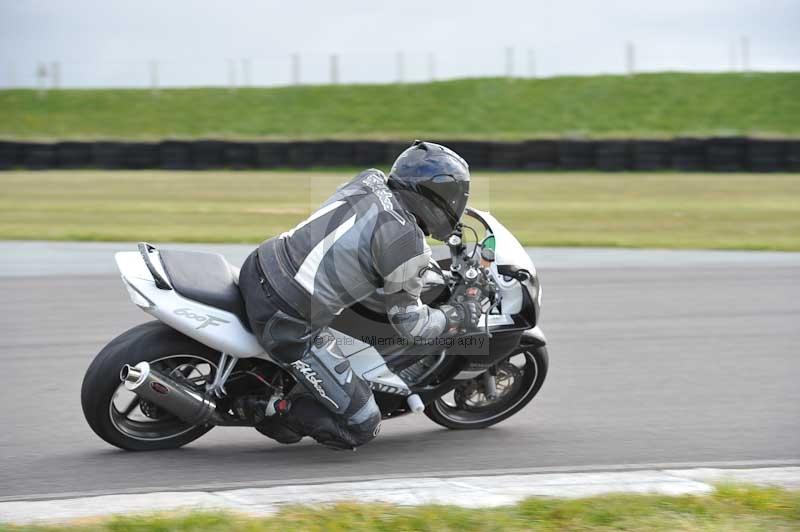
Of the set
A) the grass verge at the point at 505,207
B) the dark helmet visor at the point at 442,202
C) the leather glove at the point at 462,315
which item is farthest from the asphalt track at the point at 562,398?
the grass verge at the point at 505,207

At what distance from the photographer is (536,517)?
4.14m

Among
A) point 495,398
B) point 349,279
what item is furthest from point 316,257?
point 495,398

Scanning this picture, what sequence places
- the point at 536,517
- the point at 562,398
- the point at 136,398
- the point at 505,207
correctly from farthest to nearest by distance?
1. the point at 505,207
2. the point at 562,398
3. the point at 136,398
4. the point at 536,517

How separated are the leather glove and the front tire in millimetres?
1122

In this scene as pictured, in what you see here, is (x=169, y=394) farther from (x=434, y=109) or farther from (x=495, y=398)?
(x=434, y=109)

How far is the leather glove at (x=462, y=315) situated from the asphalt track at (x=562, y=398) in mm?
689

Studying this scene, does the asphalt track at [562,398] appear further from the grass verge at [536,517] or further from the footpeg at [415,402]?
the grass verge at [536,517]

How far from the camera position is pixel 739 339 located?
26.3 ft

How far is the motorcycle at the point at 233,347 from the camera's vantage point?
4895 millimetres

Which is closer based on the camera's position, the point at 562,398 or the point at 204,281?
the point at 204,281

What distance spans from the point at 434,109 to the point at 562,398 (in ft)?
103

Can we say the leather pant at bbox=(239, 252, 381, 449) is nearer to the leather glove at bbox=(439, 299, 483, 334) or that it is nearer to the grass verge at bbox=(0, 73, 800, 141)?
the leather glove at bbox=(439, 299, 483, 334)

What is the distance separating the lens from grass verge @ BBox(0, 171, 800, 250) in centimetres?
1422

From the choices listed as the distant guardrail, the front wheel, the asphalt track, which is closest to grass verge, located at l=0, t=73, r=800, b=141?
the distant guardrail
